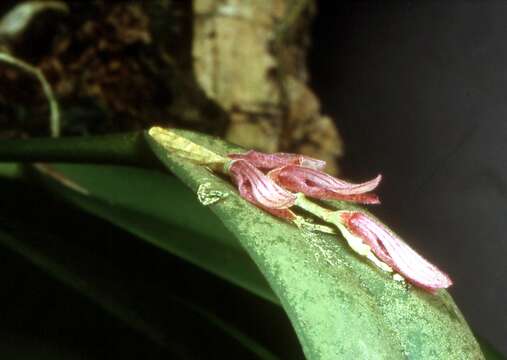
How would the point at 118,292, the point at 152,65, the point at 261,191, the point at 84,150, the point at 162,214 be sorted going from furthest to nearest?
the point at 152,65 → the point at 162,214 → the point at 118,292 → the point at 84,150 → the point at 261,191

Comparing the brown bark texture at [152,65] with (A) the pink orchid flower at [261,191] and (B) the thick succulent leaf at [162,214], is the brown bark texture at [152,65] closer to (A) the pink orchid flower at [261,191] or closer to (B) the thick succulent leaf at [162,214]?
(B) the thick succulent leaf at [162,214]

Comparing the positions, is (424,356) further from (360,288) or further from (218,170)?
(218,170)

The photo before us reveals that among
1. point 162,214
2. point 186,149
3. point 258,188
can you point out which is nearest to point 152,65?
point 162,214

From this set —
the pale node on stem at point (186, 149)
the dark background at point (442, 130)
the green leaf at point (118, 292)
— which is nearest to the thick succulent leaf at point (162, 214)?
the green leaf at point (118, 292)

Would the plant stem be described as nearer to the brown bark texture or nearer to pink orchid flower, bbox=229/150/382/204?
pink orchid flower, bbox=229/150/382/204

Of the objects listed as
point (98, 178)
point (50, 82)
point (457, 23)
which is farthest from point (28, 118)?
point (457, 23)

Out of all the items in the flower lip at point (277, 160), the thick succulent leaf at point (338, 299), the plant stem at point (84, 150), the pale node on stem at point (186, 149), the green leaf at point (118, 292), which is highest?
the flower lip at point (277, 160)

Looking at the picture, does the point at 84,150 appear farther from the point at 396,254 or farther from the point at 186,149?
the point at 396,254
